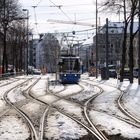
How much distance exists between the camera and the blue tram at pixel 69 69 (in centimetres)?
4997

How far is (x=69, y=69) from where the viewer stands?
50.0m

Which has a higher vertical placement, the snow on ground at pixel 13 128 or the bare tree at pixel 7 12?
the bare tree at pixel 7 12

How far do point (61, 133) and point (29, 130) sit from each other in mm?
1136

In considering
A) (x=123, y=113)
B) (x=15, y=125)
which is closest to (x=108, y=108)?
(x=123, y=113)

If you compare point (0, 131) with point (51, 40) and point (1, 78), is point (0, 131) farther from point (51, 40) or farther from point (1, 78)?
point (51, 40)

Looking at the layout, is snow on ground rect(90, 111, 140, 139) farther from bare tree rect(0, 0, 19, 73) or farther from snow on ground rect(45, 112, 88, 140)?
bare tree rect(0, 0, 19, 73)

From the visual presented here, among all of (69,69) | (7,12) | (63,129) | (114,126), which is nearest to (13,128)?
(63,129)

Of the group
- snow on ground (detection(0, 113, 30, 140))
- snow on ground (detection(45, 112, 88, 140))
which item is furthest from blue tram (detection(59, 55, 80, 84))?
snow on ground (detection(45, 112, 88, 140))

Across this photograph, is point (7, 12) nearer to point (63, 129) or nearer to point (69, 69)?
point (69, 69)

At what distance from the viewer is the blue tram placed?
4997cm

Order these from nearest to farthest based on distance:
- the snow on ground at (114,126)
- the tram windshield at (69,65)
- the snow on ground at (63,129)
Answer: the snow on ground at (63,129) < the snow on ground at (114,126) < the tram windshield at (69,65)

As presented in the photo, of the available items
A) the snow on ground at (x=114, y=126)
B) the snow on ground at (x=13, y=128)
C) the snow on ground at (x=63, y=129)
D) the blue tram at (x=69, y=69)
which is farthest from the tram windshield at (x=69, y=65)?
the snow on ground at (x=63, y=129)

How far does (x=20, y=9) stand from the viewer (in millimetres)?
66188

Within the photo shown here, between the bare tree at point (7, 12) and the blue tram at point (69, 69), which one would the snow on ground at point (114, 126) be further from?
the bare tree at point (7, 12)
